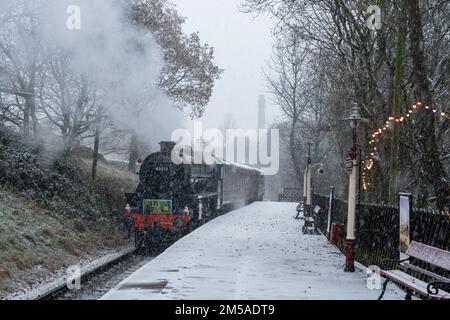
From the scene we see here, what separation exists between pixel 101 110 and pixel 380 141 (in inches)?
356

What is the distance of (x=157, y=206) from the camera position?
18.5m

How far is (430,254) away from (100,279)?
7053 mm

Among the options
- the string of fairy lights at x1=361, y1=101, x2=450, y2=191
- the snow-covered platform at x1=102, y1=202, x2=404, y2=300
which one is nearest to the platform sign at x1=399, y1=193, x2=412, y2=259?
the snow-covered platform at x1=102, y1=202, x2=404, y2=300

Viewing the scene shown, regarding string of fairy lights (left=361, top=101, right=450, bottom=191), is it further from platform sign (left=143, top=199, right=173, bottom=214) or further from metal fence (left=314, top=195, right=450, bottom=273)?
platform sign (left=143, top=199, right=173, bottom=214)

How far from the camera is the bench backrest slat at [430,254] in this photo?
288 inches

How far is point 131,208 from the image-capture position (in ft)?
60.1

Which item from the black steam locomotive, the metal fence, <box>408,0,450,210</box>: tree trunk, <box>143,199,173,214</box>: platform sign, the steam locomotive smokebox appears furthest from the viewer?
<box>143,199,173,214</box>: platform sign

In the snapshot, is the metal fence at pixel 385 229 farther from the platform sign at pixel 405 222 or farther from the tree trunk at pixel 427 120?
the tree trunk at pixel 427 120

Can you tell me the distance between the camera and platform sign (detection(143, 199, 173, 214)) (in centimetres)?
1836

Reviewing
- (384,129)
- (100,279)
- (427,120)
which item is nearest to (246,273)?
(100,279)

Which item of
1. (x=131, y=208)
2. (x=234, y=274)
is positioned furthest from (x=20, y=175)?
(x=234, y=274)

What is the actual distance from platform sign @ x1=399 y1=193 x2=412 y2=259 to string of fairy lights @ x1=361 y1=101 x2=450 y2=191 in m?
1.65

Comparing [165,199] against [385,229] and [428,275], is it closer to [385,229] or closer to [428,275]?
[385,229]
